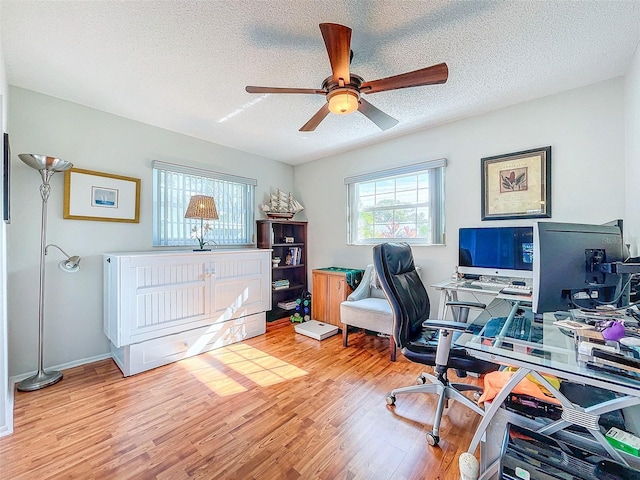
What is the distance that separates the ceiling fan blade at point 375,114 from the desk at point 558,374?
1539mm

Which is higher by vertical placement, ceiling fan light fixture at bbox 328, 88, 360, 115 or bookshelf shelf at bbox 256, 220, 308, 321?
ceiling fan light fixture at bbox 328, 88, 360, 115

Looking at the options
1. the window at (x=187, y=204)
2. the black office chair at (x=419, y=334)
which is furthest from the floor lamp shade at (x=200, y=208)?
the black office chair at (x=419, y=334)

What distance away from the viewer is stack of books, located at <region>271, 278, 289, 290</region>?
3.78 metres

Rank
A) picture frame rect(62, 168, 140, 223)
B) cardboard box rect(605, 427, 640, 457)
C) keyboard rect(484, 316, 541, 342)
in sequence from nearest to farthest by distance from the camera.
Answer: cardboard box rect(605, 427, 640, 457)
keyboard rect(484, 316, 541, 342)
picture frame rect(62, 168, 140, 223)

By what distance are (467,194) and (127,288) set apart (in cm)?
330

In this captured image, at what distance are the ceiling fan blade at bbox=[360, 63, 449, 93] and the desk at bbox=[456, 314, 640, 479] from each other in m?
1.37

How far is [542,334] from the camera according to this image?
3.90ft

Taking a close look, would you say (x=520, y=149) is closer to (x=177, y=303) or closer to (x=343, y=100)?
(x=343, y=100)

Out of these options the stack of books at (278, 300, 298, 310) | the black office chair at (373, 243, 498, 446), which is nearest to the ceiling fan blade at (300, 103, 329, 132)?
the black office chair at (373, 243, 498, 446)


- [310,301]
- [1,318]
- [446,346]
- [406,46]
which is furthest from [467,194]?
[1,318]

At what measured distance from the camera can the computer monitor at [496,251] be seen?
2.23 m

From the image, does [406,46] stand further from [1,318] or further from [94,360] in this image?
[94,360]

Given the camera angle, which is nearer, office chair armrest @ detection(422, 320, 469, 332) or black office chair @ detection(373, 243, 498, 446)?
office chair armrest @ detection(422, 320, 469, 332)

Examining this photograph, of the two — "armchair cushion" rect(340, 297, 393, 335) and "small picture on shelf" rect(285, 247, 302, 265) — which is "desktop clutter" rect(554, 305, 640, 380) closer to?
"armchair cushion" rect(340, 297, 393, 335)
